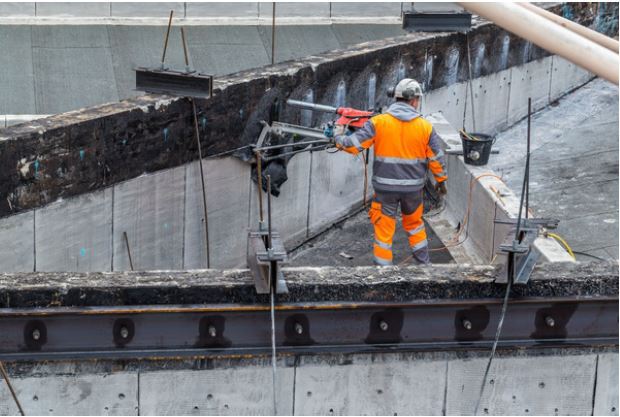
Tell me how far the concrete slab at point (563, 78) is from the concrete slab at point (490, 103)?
145cm

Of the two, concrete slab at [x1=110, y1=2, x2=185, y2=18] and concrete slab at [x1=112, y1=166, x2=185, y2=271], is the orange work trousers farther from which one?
concrete slab at [x1=110, y1=2, x2=185, y2=18]

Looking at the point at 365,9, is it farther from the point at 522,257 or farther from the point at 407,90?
the point at 522,257

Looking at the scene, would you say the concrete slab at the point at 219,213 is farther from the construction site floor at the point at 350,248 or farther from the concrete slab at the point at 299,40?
the concrete slab at the point at 299,40

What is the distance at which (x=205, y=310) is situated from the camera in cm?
720

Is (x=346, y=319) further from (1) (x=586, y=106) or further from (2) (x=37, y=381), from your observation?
(1) (x=586, y=106)

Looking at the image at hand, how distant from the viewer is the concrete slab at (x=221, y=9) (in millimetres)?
19672

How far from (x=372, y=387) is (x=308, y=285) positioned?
2.73ft

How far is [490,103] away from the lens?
15.1m

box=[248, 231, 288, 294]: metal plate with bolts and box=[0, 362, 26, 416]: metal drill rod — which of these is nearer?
box=[0, 362, 26, 416]: metal drill rod

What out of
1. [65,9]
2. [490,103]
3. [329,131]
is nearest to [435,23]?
[490,103]

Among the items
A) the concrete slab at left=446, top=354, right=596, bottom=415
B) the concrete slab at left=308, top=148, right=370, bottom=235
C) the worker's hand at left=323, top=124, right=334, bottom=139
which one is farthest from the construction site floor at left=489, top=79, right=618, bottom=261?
the concrete slab at left=446, top=354, right=596, bottom=415

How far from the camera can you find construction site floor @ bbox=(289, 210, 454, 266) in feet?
37.4

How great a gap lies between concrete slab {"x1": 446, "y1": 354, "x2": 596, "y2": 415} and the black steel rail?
15cm

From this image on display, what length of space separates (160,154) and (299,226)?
2123mm
